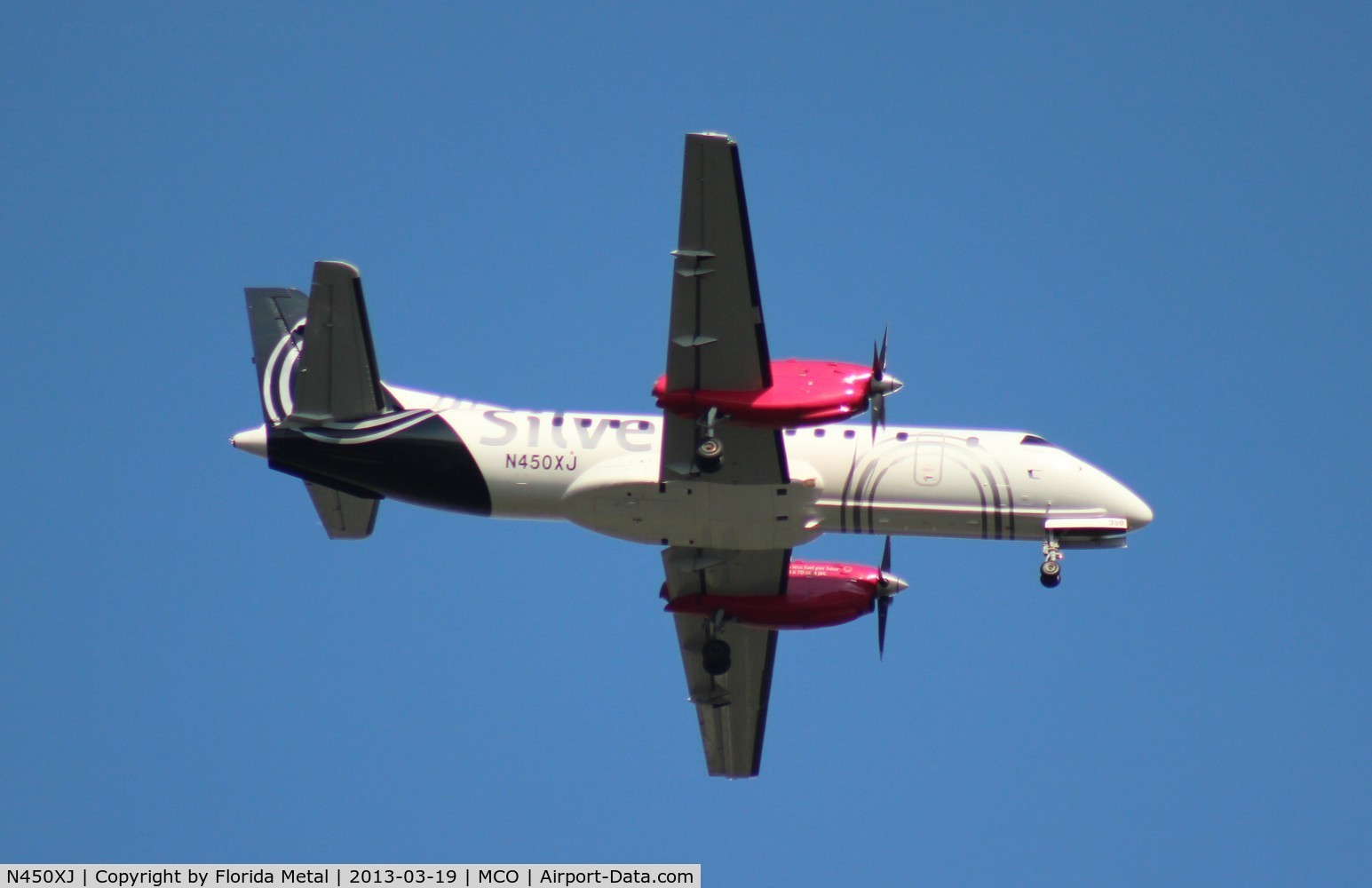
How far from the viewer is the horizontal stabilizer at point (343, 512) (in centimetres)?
3272

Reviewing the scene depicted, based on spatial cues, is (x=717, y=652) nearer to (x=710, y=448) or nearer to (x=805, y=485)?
(x=805, y=485)

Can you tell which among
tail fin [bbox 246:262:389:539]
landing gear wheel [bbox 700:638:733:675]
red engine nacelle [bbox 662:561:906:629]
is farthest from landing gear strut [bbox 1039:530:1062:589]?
tail fin [bbox 246:262:389:539]

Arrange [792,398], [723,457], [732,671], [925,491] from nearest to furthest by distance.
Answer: [792,398] < [723,457] < [925,491] < [732,671]

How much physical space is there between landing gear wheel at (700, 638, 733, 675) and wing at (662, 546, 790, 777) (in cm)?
45

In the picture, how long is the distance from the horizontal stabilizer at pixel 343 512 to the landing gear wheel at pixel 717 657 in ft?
22.8

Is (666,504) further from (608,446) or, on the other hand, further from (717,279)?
(717,279)

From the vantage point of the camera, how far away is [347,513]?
3294 cm

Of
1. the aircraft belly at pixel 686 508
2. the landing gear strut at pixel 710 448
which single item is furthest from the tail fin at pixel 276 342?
the landing gear strut at pixel 710 448

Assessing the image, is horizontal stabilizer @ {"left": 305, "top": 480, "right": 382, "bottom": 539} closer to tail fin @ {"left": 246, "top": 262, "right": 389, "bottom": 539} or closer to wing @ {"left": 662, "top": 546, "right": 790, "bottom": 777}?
tail fin @ {"left": 246, "top": 262, "right": 389, "bottom": 539}

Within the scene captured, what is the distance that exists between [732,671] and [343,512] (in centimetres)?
886

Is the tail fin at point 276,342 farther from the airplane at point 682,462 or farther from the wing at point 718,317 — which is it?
the wing at point 718,317

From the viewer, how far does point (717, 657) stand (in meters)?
33.6

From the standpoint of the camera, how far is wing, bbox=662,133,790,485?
1061 inches

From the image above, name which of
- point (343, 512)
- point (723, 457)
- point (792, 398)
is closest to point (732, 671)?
point (723, 457)
